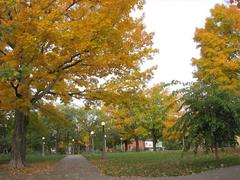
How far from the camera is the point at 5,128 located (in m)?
34.6

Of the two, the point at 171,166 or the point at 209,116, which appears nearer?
the point at 209,116

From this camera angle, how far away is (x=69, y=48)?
602 inches

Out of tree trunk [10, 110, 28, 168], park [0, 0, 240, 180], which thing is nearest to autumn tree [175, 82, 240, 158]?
park [0, 0, 240, 180]

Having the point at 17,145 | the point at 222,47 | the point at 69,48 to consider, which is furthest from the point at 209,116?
the point at 17,145

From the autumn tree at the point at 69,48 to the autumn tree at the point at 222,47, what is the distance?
3.63 m

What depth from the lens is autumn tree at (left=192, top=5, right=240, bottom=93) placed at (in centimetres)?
1890

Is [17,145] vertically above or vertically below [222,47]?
below

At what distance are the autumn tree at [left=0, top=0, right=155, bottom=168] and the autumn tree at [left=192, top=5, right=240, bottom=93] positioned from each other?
363 centimetres

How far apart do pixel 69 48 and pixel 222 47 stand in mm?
9096

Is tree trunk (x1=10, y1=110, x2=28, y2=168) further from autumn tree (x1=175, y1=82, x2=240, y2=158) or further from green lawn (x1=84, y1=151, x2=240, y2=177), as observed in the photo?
autumn tree (x1=175, y1=82, x2=240, y2=158)

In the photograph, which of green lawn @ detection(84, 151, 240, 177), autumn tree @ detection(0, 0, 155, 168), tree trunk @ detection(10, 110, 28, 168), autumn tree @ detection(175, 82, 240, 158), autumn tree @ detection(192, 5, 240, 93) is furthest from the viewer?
tree trunk @ detection(10, 110, 28, 168)

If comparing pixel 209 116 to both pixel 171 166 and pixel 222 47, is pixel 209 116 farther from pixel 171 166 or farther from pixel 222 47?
pixel 222 47

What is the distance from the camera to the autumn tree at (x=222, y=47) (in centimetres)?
1890

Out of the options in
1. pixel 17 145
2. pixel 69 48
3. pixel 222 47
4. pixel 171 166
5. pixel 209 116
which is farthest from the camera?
pixel 222 47
